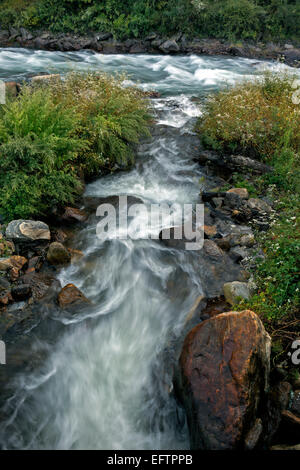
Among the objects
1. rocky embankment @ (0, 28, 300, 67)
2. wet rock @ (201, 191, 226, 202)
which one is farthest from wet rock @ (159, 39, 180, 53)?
wet rock @ (201, 191, 226, 202)

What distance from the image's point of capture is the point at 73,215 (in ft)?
19.7

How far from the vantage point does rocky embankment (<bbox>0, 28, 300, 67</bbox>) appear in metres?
17.5

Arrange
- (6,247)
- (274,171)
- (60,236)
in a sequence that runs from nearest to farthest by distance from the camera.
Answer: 1. (6,247)
2. (60,236)
3. (274,171)

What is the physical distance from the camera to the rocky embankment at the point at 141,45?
57.5 feet

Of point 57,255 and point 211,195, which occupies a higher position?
point 211,195

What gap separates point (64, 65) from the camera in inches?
561

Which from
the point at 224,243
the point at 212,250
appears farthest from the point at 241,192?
the point at 212,250

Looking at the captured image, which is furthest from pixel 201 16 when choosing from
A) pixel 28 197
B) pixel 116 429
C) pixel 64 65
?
pixel 116 429

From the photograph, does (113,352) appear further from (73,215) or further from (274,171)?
(274,171)

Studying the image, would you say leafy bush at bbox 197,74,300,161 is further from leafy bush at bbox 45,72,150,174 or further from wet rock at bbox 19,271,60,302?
wet rock at bbox 19,271,60,302

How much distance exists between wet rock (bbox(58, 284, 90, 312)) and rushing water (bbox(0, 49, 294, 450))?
13 cm

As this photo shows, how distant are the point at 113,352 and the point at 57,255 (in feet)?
5.82

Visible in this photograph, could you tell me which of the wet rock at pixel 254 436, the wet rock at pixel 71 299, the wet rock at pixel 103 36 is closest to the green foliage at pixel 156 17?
the wet rock at pixel 103 36

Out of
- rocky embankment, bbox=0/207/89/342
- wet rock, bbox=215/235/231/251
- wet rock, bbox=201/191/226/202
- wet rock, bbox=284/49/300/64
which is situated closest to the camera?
rocky embankment, bbox=0/207/89/342
